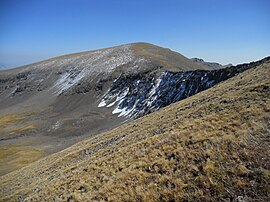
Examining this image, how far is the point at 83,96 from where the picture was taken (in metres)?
99.1

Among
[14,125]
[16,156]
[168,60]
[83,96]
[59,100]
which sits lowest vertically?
[16,156]

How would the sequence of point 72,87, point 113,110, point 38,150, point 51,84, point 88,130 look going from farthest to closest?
point 51,84 < point 72,87 < point 113,110 < point 88,130 < point 38,150

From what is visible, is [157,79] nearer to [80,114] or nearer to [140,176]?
[80,114]

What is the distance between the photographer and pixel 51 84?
419 feet

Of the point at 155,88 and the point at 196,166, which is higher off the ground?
the point at 155,88

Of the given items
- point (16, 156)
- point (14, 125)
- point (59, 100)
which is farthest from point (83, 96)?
point (16, 156)

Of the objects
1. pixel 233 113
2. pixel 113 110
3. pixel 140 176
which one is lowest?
pixel 113 110

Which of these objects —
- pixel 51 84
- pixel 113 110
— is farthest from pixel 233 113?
pixel 51 84

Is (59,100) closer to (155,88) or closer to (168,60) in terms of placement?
(155,88)

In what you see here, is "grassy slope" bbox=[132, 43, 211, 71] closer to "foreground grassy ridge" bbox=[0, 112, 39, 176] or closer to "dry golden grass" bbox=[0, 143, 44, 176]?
"dry golden grass" bbox=[0, 143, 44, 176]

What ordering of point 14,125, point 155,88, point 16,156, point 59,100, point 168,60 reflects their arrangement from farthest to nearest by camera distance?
point 168,60
point 59,100
point 14,125
point 155,88
point 16,156

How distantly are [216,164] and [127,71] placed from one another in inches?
3714

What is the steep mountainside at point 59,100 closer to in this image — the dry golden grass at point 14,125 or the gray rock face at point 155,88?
the dry golden grass at point 14,125

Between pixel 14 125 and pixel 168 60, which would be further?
pixel 168 60
